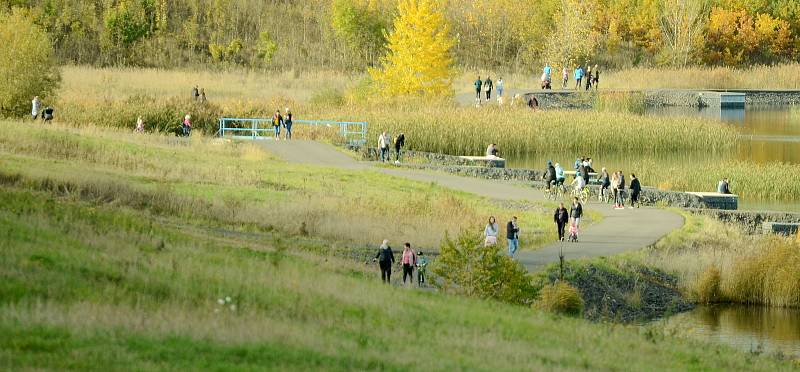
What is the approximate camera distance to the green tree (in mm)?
59438

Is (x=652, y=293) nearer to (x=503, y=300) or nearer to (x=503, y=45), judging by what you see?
(x=503, y=300)

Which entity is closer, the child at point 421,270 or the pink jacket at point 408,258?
the pink jacket at point 408,258

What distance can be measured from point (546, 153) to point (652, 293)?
103ft

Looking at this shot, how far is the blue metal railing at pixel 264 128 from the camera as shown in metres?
59.7

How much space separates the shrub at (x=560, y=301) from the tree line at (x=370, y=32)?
7264 centimetres

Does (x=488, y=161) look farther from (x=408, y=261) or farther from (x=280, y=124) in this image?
(x=408, y=261)

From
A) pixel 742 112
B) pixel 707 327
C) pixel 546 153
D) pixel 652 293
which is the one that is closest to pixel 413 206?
pixel 652 293

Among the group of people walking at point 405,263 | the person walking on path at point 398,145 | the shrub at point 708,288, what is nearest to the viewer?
the group of people walking at point 405,263

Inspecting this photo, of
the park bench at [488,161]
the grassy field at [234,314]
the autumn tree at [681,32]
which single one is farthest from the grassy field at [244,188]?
the autumn tree at [681,32]

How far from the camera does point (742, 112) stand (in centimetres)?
8762

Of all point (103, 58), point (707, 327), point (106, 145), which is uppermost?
point (103, 58)

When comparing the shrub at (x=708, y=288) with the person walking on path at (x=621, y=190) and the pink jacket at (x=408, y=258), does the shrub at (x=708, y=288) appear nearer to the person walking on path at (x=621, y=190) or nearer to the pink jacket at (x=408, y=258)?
the pink jacket at (x=408, y=258)

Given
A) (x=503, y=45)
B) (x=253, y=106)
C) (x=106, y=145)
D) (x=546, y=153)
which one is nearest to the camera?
(x=106, y=145)

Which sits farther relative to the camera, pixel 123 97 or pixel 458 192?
pixel 123 97
